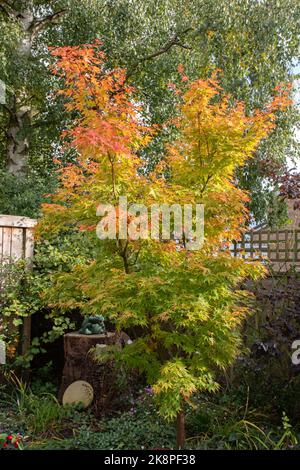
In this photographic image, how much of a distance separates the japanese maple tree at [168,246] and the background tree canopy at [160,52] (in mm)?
5166

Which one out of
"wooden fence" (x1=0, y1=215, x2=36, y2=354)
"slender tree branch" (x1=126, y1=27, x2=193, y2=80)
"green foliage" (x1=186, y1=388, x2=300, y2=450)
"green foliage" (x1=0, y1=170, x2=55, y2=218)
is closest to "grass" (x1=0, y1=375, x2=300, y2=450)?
"green foliage" (x1=186, y1=388, x2=300, y2=450)

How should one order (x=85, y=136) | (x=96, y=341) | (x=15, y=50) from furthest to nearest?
(x=15, y=50) < (x=96, y=341) < (x=85, y=136)

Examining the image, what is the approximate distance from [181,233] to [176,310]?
527 millimetres

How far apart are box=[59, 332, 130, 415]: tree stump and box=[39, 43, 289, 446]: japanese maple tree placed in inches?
38.0

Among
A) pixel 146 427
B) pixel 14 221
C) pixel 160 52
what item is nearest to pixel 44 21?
pixel 160 52

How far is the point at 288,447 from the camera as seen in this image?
13.1ft

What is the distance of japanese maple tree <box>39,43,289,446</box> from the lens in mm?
3670

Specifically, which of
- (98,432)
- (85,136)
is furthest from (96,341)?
(85,136)

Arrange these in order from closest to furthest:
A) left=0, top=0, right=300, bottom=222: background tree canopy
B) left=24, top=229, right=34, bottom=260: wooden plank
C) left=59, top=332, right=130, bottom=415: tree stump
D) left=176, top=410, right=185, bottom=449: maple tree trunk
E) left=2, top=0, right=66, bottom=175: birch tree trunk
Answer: left=176, top=410, right=185, bottom=449: maple tree trunk → left=59, top=332, right=130, bottom=415: tree stump → left=24, top=229, right=34, bottom=260: wooden plank → left=0, top=0, right=300, bottom=222: background tree canopy → left=2, top=0, right=66, bottom=175: birch tree trunk

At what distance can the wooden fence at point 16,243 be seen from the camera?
5754 mm

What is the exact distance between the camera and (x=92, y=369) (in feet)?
16.8

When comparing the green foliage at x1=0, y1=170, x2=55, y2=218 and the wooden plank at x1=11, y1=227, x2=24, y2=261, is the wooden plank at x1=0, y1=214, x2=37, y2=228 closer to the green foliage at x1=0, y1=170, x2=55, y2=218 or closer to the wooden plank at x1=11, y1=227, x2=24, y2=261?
the wooden plank at x1=11, y1=227, x2=24, y2=261

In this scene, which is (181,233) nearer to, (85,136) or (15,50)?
(85,136)

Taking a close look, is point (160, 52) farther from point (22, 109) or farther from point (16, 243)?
point (16, 243)
